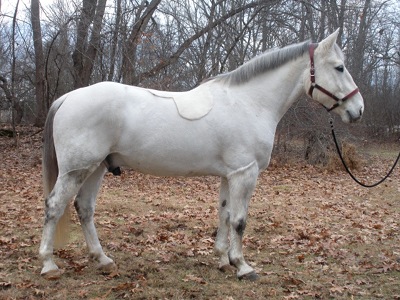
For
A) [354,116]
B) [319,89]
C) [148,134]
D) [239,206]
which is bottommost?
[239,206]

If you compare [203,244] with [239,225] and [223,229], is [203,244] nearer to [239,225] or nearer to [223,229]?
[223,229]

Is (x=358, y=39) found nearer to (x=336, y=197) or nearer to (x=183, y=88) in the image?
(x=183, y=88)

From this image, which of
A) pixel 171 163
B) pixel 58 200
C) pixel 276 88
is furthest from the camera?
pixel 276 88

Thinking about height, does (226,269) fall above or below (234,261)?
below

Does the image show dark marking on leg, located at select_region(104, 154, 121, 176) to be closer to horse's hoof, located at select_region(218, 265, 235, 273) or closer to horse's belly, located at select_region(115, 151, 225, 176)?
horse's belly, located at select_region(115, 151, 225, 176)

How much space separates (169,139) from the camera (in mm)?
3980

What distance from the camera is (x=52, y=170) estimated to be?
4.25m

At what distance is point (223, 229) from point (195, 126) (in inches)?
50.0

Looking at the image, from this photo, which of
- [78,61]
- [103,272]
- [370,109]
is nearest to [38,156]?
[78,61]

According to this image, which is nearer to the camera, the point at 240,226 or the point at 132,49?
the point at 240,226

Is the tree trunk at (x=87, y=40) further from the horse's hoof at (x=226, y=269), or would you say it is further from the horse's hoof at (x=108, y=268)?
the horse's hoof at (x=226, y=269)

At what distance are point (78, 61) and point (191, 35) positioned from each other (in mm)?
3785

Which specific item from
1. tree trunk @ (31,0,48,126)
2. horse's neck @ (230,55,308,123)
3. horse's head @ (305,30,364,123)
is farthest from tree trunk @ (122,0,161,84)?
horse's head @ (305,30,364,123)

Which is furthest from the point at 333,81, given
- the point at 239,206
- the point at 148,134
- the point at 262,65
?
the point at 148,134
